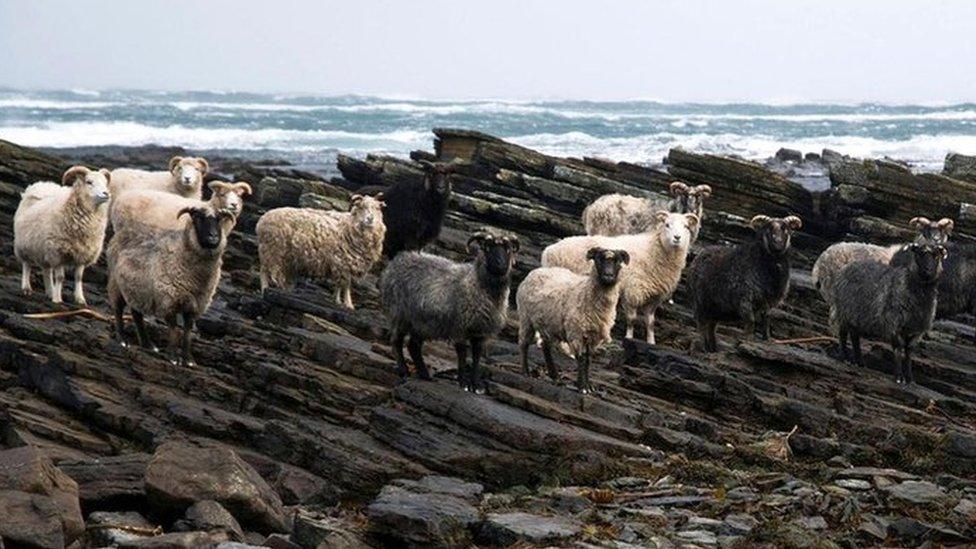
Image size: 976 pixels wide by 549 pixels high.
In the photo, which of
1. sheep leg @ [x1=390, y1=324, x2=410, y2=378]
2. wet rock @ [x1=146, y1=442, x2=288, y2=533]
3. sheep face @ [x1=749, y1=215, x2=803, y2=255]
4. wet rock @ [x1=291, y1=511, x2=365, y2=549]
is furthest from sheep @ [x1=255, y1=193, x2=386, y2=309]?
wet rock @ [x1=291, y1=511, x2=365, y2=549]

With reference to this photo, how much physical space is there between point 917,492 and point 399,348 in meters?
5.89

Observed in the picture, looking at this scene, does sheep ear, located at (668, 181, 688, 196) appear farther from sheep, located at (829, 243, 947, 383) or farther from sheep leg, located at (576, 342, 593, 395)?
sheep leg, located at (576, 342, 593, 395)

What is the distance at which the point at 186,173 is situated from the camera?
79.5 feet

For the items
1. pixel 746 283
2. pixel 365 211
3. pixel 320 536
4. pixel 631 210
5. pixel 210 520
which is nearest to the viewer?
pixel 320 536

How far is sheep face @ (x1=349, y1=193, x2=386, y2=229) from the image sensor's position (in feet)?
73.6

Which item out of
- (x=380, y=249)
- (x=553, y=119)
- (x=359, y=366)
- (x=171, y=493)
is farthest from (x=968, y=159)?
(x=553, y=119)

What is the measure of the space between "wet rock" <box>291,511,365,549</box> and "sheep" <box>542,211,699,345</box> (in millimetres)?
9297

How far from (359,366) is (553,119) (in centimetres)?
10441

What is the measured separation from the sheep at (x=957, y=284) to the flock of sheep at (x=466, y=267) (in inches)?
0.9

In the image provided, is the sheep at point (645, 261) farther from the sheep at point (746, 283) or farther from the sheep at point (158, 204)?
the sheep at point (158, 204)

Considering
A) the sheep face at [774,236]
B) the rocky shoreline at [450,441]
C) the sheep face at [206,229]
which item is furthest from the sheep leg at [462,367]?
the sheep face at [774,236]

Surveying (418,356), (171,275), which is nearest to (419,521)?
(418,356)

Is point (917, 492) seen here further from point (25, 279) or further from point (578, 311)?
point (25, 279)

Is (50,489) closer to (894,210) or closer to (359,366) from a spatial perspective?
(359,366)
